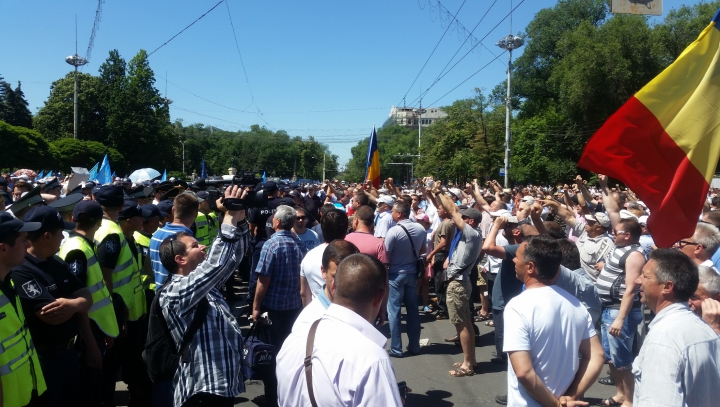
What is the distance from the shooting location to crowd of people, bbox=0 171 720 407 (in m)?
2.46

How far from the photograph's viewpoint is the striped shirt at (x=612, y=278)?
559 centimetres

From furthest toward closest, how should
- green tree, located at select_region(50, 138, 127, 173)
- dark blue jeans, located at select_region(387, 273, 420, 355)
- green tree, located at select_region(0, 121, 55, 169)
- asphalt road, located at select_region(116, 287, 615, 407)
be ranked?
green tree, located at select_region(50, 138, 127, 173) < green tree, located at select_region(0, 121, 55, 169) < dark blue jeans, located at select_region(387, 273, 420, 355) < asphalt road, located at select_region(116, 287, 615, 407)

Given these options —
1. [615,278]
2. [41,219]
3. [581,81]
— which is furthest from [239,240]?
[581,81]

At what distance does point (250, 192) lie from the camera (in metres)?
3.52

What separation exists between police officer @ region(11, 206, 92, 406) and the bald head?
2247 millimetres

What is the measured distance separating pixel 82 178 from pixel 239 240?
24.0ft

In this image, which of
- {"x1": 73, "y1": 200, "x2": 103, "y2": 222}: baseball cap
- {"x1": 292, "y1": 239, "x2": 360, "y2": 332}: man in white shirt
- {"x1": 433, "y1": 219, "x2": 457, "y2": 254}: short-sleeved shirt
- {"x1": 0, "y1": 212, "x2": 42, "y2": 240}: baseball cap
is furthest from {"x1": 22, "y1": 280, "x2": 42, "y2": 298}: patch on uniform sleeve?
{"x1": 433, "y1": 219, "x2": 457, "y2": 254}: short-sleeved shirt

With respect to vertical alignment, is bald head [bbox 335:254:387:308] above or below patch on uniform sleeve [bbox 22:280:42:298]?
above

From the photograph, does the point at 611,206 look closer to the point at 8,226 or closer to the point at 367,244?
the point at 367,244

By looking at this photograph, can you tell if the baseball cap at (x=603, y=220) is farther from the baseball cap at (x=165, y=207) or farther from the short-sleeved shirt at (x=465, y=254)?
the baseball cap at (x=165, y=207)

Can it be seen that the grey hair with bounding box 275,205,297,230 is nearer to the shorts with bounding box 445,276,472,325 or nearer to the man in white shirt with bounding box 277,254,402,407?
the shorts with bounding box 445,276,472,325

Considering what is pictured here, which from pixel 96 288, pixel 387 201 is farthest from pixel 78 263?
pixel 387 201

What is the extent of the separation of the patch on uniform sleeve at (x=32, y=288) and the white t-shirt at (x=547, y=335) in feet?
9.58

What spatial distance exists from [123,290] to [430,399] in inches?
130
